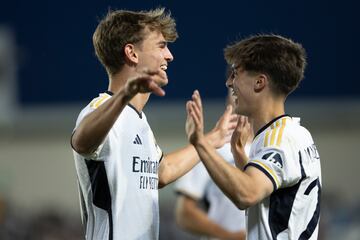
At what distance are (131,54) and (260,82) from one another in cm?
79

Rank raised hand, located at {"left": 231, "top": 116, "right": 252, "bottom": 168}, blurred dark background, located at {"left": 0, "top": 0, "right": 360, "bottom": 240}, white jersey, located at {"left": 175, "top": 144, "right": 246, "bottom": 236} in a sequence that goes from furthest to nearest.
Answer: blurred dark background, located at {"left": 0, "top": 0, "right": 360, "bottom": 240}
white jersey, located at {"left": 175, "top": 144, "right": 246, "bottom": 236}
raised hand, located at {"left": 231, "top": 116, "right": 252, "bottom": 168}

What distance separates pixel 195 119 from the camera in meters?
4.92

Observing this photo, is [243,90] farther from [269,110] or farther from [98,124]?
[98,124]

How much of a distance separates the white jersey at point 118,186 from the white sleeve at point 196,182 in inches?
100

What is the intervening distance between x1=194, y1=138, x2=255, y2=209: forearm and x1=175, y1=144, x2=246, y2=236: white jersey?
2.72 m

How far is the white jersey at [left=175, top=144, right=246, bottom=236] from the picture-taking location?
7.84m

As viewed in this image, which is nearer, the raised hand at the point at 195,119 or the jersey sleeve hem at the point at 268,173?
the raised hand at the point at 195,119

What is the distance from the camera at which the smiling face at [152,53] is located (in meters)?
5.68

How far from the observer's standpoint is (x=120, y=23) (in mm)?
5660

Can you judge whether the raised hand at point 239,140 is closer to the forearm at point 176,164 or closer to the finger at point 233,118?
the forearm at point 176,164

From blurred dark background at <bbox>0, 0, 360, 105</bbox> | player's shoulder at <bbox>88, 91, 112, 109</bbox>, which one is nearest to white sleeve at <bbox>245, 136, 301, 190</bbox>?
player's shoulder at <bbox>88, 91, 112, 109</bbox>

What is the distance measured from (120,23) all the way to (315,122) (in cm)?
1279

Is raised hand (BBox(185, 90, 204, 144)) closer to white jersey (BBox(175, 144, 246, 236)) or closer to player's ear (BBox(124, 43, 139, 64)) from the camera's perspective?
player's ear (BBox(124, 43, 139, 64))

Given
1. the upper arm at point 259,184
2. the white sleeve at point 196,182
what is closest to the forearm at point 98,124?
the upper arm at point 259,184
